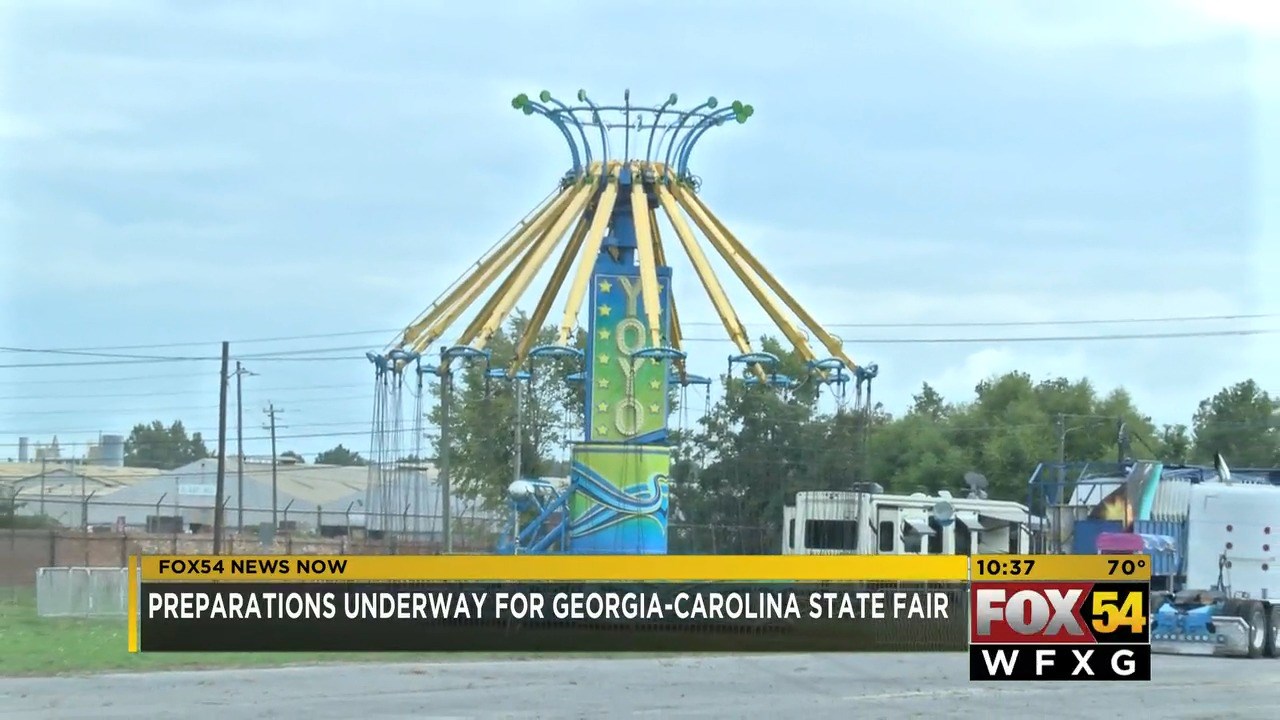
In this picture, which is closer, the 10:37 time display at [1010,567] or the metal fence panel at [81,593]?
the 10:37 time display at [1010,567]

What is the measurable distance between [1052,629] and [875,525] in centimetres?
1949

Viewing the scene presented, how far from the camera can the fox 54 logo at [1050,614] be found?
15352mm

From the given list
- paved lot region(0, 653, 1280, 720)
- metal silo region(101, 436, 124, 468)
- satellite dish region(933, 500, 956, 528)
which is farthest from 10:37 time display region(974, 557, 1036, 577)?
metal silo region(101, 436, 124, 468)

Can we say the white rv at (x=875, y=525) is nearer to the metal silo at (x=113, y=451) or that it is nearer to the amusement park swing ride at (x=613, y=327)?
the amusement park swing ride at (x=613, y=327)

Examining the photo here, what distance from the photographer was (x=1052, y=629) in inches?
603

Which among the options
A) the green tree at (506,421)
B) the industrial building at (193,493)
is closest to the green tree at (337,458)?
the industrial building at (193,493)

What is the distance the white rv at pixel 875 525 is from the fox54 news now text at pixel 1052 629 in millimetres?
17879

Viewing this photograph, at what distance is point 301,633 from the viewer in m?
17.5

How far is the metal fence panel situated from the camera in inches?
1312

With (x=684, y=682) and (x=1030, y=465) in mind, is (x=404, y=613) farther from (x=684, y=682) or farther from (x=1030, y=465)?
(x=1030, y=465)

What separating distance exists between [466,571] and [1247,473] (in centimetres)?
2053

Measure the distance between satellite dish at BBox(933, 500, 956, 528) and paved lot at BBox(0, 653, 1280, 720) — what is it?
900 cm

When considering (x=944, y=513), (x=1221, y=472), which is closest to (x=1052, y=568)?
(x=1221, y=472)

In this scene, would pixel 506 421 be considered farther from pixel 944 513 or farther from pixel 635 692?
pixel 635 692
